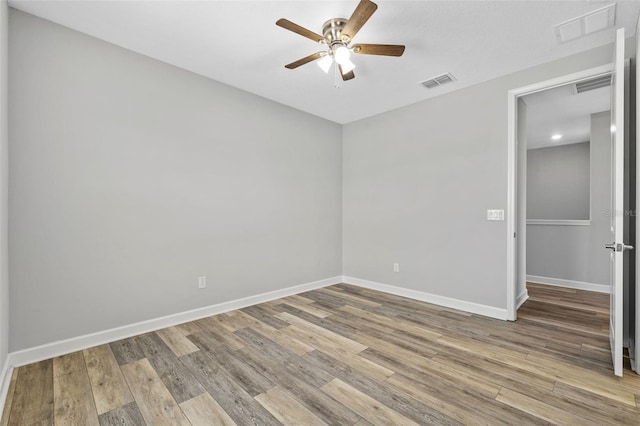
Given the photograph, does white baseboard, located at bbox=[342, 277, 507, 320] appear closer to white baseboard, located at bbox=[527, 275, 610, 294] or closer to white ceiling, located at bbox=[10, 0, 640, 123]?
white baseboard, located at bbox=[527, 275, 610, 294]

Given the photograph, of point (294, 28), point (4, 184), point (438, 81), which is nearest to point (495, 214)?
point (438, 81)

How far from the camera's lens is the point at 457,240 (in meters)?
3.53

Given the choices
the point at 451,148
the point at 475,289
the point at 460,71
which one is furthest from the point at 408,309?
the point at 460,71

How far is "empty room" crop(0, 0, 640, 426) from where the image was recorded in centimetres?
191

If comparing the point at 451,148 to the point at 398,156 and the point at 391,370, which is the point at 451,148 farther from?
the point at 391,370

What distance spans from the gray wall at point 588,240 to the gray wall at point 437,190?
2075 mm

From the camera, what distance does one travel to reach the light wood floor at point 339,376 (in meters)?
1.65

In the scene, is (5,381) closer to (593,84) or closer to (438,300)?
(438,300)

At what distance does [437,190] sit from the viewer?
12.2ft

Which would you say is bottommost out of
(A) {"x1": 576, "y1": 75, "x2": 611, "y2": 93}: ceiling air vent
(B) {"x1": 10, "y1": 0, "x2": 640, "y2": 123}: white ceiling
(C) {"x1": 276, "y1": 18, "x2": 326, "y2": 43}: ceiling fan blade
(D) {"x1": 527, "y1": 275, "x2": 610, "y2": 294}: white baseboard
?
(D) {"x1": 527, "y1": 275, "x2": 610, "y2": 294}: white baseboard

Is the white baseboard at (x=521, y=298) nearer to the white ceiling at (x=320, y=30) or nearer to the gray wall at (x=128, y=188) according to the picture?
the white ceiling at (x=320, y=30)

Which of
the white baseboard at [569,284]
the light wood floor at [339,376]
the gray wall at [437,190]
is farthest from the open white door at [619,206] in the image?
the white baseboard at [569,284]

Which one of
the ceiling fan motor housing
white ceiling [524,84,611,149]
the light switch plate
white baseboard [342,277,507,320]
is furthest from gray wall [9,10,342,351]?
white ceiling [524,84,611,149]

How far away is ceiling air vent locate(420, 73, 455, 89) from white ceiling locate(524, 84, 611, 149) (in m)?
1.16
